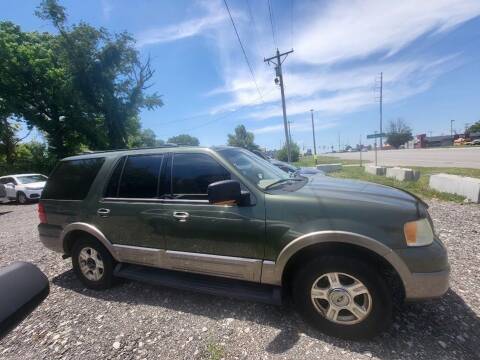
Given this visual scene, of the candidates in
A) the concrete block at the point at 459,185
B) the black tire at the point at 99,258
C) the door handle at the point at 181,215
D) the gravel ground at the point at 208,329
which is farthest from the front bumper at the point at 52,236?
the concrete block at the point at 459,185

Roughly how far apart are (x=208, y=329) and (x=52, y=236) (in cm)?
271

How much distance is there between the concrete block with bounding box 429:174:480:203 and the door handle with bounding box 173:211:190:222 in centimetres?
795

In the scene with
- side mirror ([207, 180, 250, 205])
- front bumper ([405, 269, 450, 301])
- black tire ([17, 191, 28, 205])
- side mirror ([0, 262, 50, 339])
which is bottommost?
black tire ([17, 191, 28, 205])

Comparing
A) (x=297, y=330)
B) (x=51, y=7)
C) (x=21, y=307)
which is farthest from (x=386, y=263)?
(x=51, y=7)

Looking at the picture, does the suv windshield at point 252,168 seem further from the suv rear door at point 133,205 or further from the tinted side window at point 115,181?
the tinted side window at point 115,181

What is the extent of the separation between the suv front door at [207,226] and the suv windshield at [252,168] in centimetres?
19

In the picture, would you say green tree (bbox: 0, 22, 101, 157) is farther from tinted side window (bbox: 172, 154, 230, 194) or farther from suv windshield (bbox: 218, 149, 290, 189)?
suv windshield (bbox: 218, 149, 290, 189)

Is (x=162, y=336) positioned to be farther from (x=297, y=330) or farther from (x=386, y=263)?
(x=386, y=263)

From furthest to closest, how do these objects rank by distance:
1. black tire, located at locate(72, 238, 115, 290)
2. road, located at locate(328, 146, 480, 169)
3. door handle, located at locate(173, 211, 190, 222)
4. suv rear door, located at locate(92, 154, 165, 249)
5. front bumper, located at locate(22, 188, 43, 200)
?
1. road, located at locate(328, 146, 480, 169)
2. front bumper, located at locate(22, 188, 43, 200)
3. black tire, located at locate(72, 238, 115, 290)
4. suv rear door, located at locate(92, 154, 165, 249)
5. door handle, located at locate(173, 211, 190, 222)

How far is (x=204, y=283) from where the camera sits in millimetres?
2916

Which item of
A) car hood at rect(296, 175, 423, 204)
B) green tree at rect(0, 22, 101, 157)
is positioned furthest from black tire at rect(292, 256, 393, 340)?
green tree at rect(0, 22, 101, 157)

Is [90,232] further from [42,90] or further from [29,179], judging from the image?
[42,90]

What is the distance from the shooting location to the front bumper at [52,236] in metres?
3.76

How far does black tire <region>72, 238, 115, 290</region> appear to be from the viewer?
138 inches
